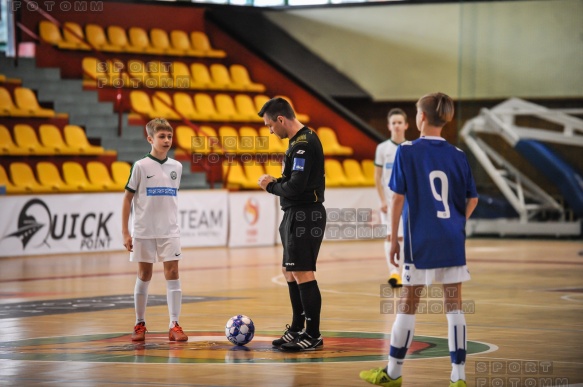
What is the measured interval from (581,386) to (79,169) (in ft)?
56.0

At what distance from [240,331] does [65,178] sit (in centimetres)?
1430

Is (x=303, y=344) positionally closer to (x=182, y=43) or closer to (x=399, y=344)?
(x=399, y=344)

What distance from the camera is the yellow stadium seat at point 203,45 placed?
2877 centimetres

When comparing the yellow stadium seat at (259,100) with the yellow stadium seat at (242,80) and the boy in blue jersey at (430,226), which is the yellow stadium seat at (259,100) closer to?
the yellow stadium seat at (242,80)

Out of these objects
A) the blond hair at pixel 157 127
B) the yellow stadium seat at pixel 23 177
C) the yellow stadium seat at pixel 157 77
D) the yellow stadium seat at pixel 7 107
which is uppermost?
the yellow stadium seat at pixel 157 77

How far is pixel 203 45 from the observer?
94.9ft

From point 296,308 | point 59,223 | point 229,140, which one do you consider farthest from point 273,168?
point 296,308

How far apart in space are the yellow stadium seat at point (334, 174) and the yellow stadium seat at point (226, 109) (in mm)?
2389

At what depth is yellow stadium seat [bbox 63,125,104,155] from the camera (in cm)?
2339

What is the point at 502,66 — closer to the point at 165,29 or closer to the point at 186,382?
the point at 165,29

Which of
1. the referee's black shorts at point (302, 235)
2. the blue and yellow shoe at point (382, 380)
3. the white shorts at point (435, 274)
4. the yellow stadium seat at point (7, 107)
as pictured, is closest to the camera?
the blue and yellow shoe at point (382, 380)

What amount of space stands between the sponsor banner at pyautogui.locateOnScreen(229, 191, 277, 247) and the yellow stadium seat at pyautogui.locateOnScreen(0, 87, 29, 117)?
15.4 ft

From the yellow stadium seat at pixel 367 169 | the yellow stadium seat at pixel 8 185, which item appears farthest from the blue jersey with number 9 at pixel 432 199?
the yellow stadium seat at pixel 367 169

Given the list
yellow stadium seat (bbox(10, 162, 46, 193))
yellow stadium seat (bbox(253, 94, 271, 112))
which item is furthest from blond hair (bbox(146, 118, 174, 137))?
yellow stadium seat (bbox(253, 94, 271, 112))
